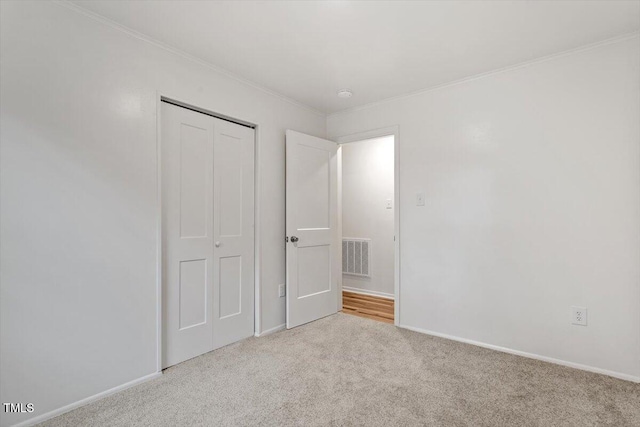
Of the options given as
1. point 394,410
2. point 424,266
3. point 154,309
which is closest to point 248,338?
point 154,309

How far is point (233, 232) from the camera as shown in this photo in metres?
2.92

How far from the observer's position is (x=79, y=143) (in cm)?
196

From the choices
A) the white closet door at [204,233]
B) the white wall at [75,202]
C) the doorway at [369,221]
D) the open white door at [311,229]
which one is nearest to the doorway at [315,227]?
the open white door at [311,229]

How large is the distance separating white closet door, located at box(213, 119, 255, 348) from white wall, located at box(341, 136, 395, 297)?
221cm

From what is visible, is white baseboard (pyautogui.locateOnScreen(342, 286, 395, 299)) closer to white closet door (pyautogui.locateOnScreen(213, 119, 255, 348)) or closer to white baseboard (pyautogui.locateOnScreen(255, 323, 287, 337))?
white baseboard (pyautogui.locateOnScreen(255, 323, 287, 337))

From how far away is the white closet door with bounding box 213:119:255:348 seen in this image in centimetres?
279

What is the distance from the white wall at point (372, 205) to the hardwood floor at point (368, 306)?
218 mm

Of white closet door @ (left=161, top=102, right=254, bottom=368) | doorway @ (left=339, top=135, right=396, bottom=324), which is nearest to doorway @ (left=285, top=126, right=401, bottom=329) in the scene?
white closet door @ (left=161, top=102, right=254, bottom=368)

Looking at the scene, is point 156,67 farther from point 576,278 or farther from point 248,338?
point 576,278

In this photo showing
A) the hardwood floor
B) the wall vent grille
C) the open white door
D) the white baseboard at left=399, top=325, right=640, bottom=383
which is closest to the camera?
the white baseboard at left=399, top=325, right=640, bottom=383

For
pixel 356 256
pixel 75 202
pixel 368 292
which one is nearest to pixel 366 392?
pixel 75 202

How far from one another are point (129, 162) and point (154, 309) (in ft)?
3.34

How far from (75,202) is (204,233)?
921 mm

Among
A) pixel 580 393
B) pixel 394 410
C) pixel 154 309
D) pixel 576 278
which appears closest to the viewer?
pixel 394 410
